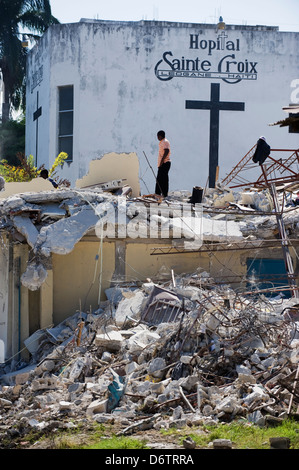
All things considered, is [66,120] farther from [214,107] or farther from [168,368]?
[168,368]

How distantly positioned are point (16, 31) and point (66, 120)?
25.9 feet

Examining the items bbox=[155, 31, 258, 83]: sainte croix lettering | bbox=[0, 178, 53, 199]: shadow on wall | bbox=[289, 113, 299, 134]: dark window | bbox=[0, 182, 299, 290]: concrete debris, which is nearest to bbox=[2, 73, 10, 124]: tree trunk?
bbox=[155, 31, 258, 83]: sainte croix lettering

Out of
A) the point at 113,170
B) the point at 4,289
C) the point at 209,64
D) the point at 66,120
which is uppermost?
the point at 209,64

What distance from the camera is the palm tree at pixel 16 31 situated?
28156 mm

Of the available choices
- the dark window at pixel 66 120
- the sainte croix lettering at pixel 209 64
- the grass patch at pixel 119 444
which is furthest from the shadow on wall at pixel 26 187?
the sainte croix lettering at pixel 209 64

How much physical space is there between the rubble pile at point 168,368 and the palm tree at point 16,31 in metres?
18.9

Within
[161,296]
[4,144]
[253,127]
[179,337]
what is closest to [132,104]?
[253,127]

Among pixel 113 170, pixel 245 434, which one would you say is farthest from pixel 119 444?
pixel 113 170

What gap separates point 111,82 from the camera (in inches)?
875

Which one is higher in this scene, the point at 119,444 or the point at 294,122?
the point at 294,122

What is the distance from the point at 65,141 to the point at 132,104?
2378 mm

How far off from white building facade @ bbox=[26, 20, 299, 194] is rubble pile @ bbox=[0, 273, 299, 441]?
1107 cm

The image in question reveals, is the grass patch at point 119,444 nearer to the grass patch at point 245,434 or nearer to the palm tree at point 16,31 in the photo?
the grass patch at point 245,434

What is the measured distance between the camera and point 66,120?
2258 cm
